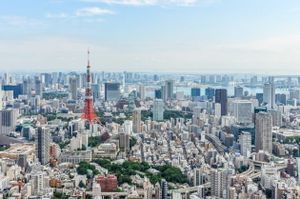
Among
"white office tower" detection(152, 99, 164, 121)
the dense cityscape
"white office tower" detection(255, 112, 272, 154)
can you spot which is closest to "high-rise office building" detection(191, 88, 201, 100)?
the dense cityscape

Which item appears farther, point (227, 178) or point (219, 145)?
point (219, 145)

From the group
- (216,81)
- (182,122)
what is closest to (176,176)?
(182,122)

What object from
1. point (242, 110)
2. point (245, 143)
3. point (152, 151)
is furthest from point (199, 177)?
point (242, 110)

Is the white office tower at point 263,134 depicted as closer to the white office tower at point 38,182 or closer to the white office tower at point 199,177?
the white office tower at point 199,177

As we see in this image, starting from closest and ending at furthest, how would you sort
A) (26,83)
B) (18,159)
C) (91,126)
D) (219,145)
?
(18,159)
(219,145)
(91,126)
(26,83)

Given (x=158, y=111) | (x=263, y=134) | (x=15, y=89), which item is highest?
(x=15, y=89)

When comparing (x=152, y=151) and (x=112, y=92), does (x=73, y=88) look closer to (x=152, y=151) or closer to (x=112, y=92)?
(x=112, y=92)

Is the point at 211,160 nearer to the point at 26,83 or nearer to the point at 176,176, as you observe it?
the point at 176,176
